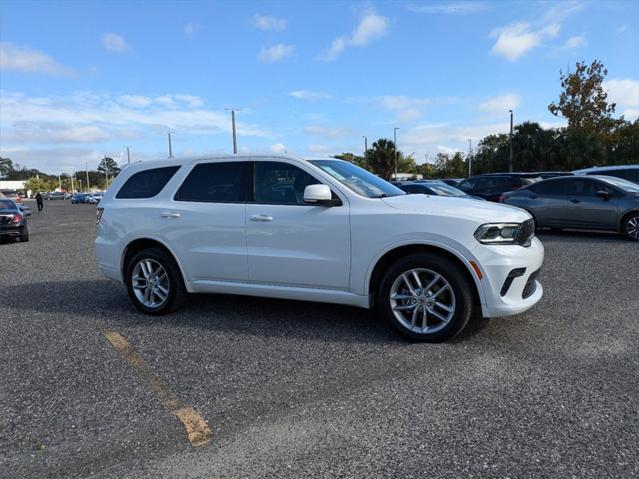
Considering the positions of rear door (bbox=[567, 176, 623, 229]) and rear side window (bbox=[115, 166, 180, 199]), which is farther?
rear door (bbox=[567, 176, 623, 229])

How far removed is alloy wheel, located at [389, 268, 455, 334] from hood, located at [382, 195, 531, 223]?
1.77 feet

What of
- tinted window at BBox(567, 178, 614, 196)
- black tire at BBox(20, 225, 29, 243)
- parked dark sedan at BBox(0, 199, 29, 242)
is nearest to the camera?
tinted window at BBox(567, 178, 614, 196)

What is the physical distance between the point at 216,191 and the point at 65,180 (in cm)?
17955

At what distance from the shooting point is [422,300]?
435 centimetres

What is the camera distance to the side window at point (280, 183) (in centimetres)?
489

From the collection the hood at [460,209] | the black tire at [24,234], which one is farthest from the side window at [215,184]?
the black tire at [24,234]

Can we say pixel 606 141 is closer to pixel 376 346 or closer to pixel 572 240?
pixel 572 240

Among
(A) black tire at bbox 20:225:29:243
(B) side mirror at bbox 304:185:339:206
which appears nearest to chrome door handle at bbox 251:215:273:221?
(B) side mirror at bbox 304:185:339:206

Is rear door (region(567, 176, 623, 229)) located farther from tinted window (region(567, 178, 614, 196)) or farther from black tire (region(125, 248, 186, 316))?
black tire (region(125, 248, 186, 316))

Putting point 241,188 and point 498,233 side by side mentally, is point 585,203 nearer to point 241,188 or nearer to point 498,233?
point 498,233

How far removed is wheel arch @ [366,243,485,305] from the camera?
4.21m

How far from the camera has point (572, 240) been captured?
1118 centimetres

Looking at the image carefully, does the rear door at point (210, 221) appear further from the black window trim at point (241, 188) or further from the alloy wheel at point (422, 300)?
the alloy wheel at point (422, 300)

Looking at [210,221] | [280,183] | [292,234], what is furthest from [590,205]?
[210,221]
